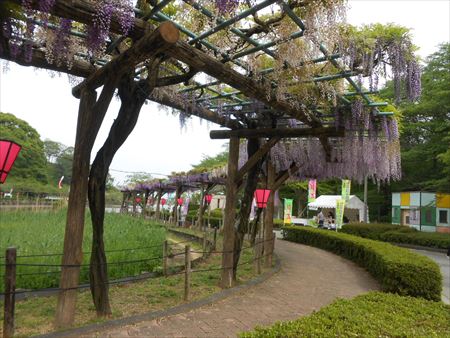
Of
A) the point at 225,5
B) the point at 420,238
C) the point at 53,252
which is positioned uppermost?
the point at 225,5

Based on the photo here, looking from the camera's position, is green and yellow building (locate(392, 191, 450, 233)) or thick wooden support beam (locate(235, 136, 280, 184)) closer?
thick wooden support beam (locate(235, 136, 280, 184))

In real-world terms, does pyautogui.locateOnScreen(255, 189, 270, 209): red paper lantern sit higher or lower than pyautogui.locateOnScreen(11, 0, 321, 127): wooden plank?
lower

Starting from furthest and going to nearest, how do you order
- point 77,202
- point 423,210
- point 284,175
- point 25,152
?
point 25,152 < point 423,210 < point 284,175 < point 77,202

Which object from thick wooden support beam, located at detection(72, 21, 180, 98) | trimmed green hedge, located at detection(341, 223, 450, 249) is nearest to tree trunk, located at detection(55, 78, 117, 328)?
thick wooden support beam, located at detection(72, 21, 180, 98)

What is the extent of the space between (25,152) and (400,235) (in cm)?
3198

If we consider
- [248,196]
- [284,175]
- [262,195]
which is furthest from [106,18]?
[284,175]

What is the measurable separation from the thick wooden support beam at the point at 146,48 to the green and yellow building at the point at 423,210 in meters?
20.8

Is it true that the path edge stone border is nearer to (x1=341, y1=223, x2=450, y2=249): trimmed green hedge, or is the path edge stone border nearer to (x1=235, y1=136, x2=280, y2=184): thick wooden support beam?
(x1=235, y1=136, x2=280, y2=184): thick wooden support beam

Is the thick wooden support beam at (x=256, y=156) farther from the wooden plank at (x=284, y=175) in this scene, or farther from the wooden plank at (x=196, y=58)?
the wooden plank at (x=284, y=175)

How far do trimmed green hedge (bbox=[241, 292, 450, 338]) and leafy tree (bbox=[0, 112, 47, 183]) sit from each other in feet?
117

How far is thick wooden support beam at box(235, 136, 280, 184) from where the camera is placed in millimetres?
6416

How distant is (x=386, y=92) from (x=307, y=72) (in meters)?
18.2

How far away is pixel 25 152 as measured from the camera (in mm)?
34938

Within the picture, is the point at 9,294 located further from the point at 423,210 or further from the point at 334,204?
the point at 423,210
